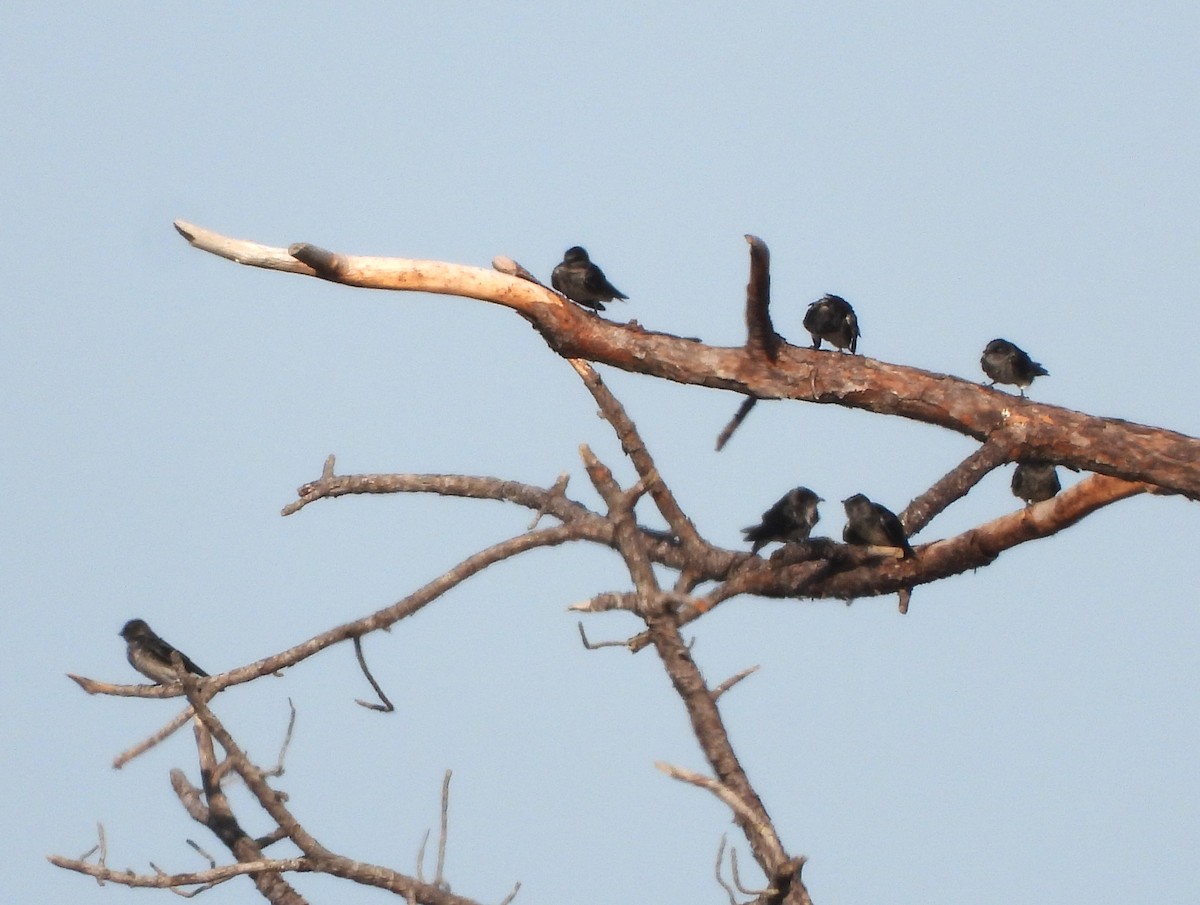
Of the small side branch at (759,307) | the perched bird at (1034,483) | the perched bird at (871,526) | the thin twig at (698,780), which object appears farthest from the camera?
the perched bird at (1034,483)

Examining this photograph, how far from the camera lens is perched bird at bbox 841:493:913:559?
931 cm

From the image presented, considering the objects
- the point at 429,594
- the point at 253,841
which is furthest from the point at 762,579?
the point at 253,841

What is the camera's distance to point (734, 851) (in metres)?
6.91

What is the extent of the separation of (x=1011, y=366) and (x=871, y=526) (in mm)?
5724

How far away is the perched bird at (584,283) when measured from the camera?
13727 millimetres

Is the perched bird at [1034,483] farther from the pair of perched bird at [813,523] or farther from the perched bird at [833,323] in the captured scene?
the pair of perched bird at [813,523]

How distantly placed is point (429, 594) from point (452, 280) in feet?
6.42

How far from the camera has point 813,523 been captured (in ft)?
34.6

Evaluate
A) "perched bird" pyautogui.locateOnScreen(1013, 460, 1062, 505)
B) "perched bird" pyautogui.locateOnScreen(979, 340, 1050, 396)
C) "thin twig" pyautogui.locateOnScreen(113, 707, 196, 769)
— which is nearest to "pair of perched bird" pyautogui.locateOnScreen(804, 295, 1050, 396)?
"perched bird" pyautogui.locateOnScreen(979, 340, 1050, 396)

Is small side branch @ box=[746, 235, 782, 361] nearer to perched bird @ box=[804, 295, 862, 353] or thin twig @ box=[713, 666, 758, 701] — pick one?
thin twig @ box=[713, 666, 758, 701]

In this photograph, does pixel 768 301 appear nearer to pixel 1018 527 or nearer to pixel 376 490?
pixel 1018 527

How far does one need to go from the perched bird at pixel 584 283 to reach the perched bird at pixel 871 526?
14.4 feet

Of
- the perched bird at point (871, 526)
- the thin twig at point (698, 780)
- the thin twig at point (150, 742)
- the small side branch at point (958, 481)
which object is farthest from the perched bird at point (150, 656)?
the thin twig at point (698, 780)

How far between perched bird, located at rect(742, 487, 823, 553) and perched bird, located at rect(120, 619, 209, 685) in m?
6.75
